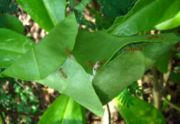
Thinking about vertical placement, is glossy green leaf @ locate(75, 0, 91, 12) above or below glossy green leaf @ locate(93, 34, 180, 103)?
above

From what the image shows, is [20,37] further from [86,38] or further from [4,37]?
[86,38]

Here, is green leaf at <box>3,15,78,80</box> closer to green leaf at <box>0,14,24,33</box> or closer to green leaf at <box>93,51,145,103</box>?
green leaf at <box>93,51,145,103</box>

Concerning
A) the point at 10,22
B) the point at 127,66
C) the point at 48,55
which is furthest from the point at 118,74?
the point at 10,22

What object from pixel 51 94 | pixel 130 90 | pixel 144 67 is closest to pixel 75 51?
pixel 144 67

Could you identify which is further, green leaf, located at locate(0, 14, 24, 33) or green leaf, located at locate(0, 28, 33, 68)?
green leaf, located at locate(0, 14, 24, 33)

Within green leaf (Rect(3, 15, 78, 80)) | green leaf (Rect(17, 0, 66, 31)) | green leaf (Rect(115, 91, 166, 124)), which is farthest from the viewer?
green leaf (Rect(115, 91, 166, 124))

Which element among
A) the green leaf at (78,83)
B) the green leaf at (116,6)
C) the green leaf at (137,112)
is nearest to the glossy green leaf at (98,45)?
the green leaf at (78,83)

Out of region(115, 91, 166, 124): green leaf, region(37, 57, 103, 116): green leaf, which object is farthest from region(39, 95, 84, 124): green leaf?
region(115, 91, 166, 124): green leaf
